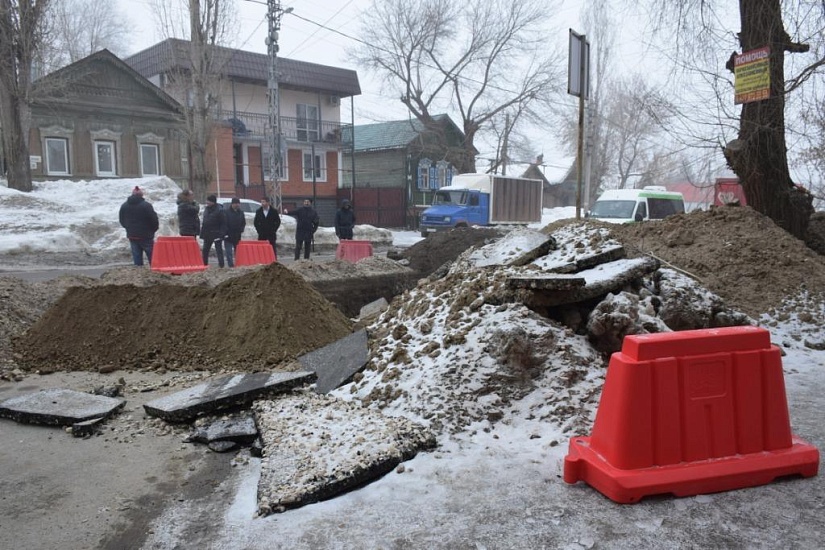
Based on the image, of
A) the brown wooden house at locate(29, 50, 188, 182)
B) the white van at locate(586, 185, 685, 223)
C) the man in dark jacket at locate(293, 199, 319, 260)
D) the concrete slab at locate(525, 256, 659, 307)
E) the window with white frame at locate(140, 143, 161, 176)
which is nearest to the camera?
the concrete slab at locate(525, 256, 659, 307)

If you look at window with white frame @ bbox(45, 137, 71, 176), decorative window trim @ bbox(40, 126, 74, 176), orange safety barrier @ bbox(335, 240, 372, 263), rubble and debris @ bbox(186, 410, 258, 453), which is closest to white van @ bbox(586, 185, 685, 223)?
orange safety barrier @ bbox(335, 240, 372, 263)

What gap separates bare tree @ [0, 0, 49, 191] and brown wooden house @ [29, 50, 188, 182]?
16.4ft

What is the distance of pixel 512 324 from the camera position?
4.47m

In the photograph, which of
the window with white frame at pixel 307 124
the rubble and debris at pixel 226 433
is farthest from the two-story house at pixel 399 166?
the rubble and debris at pixel 226 433

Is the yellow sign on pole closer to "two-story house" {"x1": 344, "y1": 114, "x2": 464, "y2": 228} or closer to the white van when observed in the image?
the white van

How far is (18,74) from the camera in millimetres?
19688

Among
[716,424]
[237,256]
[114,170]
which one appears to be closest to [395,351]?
[716,424]

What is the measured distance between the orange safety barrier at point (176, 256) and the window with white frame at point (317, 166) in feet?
81.5

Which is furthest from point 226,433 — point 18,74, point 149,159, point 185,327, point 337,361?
point 149,159

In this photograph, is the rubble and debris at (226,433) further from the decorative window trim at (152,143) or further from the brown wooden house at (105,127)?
the decorative window trim at (152,143)

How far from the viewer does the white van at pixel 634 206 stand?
20.1 meters

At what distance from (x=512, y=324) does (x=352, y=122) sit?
31314 mm

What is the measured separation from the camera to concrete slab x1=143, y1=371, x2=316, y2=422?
4363 millimetres

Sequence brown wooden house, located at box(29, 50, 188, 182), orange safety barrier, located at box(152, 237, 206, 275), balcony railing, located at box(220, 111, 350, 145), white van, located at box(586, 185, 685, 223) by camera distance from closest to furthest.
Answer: orange safety barrier, located at box(152, 237, 206, 275)
white van, located at box(586, 185, 685, 223)
brown wooden house, located at box(29, 50, 188, 182)
balcony railing, located at box(220, 111, 350, 145)
